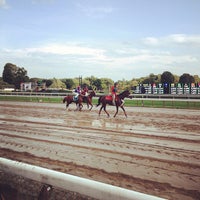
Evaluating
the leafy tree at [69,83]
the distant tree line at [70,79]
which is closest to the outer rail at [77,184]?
the distant tree line at [70,79]

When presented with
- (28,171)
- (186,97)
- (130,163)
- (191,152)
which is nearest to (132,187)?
(130,163)

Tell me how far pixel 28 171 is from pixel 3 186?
22.7 inches

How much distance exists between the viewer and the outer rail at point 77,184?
174 cm

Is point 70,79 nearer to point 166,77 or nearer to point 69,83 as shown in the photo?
point 69,83

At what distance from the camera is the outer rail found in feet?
5.72

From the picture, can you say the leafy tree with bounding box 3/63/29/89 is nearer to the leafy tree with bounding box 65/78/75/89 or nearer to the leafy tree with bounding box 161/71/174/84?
the leafy tree with bounding box 65/78/75/89

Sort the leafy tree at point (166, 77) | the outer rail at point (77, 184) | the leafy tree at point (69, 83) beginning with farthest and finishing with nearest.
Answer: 1. the leafy tree at point (69, 83)
2. the leafy tree at point (166, 77)
3. the outer rail at point (77, 184)

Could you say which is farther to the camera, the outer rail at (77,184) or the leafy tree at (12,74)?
the leafy tree at (12,74)

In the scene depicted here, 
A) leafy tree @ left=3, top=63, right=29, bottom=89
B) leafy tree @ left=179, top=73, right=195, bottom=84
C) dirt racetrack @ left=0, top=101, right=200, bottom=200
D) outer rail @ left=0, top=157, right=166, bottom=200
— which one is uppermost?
leafy tree @ left=3, top=63, right=29, bottom=89

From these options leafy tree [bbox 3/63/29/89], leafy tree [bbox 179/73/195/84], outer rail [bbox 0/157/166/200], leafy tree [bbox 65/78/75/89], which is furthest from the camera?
leafy tree [bbox 65/78/75/89]

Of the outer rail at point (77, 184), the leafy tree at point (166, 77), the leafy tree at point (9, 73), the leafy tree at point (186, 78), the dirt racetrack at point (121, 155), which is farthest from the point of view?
the leafy tree at point (9, 73)

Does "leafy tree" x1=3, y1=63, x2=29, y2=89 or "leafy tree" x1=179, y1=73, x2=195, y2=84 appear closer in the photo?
"leafy tree" x1=179, y1=73, x2=195, y2=84

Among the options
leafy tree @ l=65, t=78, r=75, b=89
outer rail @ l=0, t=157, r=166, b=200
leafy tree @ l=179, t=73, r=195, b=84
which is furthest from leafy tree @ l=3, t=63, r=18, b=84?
outer rail @ l=0, t=157, r=166, b=200

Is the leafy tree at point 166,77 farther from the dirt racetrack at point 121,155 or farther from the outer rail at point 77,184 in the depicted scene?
the outer rail at point 77,184
